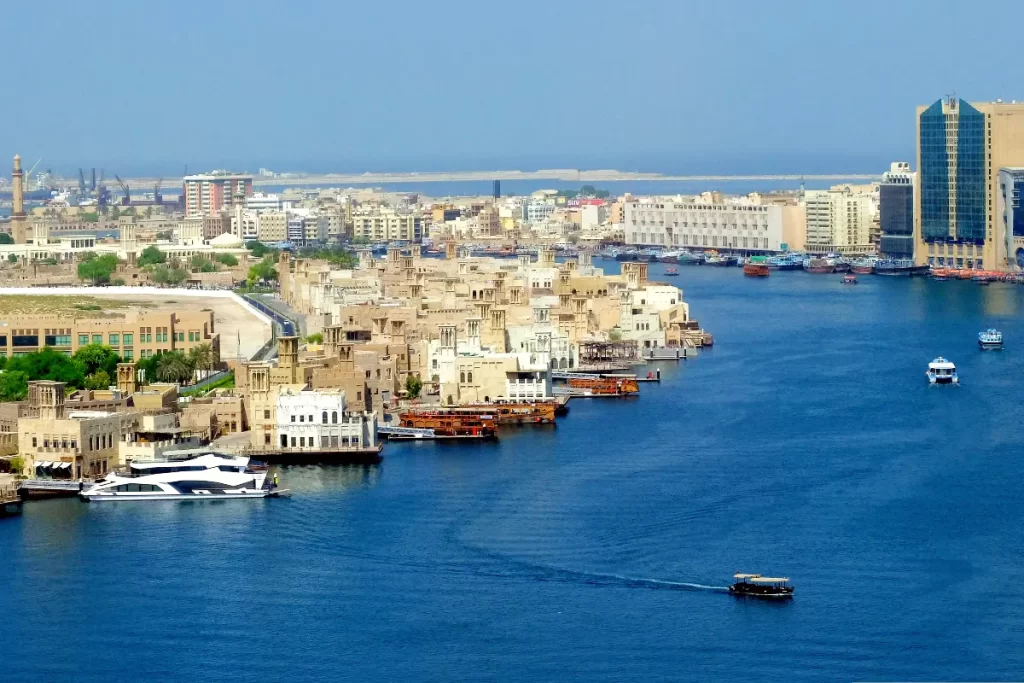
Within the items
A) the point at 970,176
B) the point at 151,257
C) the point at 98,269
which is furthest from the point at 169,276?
the point at 970,176

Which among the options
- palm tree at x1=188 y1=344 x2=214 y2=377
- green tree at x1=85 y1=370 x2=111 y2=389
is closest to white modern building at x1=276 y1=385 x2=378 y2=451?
green tree at x1=85 y1=370 x2=111 y2=389

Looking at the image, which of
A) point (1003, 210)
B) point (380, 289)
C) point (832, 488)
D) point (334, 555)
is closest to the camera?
point (334, 555)

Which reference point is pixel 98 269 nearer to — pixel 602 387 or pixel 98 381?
pixel 602 387

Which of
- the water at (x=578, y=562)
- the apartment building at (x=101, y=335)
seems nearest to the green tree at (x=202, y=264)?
the apartment building at (x=101, y=335)

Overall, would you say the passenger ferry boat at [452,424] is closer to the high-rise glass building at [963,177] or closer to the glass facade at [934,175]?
the high-rise glass building at [963,177]

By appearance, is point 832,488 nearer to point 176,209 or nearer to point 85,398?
point 85,398

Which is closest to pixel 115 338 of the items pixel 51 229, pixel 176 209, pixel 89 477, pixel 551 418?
pixel 551 418

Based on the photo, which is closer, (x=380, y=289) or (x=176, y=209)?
(x=380, y=289)

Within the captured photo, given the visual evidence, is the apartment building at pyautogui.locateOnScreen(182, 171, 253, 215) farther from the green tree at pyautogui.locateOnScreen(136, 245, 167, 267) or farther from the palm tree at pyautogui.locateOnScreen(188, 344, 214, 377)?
the palm tree at pyautogui.locateOnScreen(188, 344, 214, 377)
